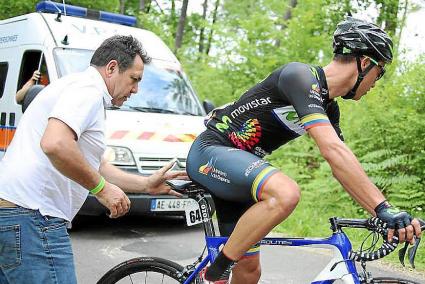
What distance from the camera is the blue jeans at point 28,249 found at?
2.40m

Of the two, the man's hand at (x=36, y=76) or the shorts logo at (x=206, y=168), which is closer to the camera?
the shorts logo at (x=206, y=168)

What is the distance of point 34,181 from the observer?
7.97 feet

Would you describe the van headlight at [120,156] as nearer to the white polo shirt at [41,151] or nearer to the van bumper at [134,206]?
the van bumper at [134,206]

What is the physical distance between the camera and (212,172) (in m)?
2.92

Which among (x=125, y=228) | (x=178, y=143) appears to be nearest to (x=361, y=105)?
(x=178, y=143)

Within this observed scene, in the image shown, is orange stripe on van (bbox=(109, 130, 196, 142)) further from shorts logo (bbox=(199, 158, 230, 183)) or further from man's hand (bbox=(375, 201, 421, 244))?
man's hand (bbox=(375, 201, 421, 244))

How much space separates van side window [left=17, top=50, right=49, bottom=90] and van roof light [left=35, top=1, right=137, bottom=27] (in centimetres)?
80

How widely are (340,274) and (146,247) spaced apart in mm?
3650

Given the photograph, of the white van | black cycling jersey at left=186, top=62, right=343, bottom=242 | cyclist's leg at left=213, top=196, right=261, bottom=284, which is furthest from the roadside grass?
black cycling jersey at left=186, top=62, right=343, bottom=242

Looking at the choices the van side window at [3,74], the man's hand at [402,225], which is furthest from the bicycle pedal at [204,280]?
the van side window at [3,74]

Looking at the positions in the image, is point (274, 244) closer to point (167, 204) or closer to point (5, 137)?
point (167, 204)

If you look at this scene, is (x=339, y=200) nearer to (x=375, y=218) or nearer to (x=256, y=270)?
(x=256, y=270)

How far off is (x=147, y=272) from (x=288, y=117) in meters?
1.21

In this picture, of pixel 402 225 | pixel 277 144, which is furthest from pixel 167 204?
pixel 402 225
